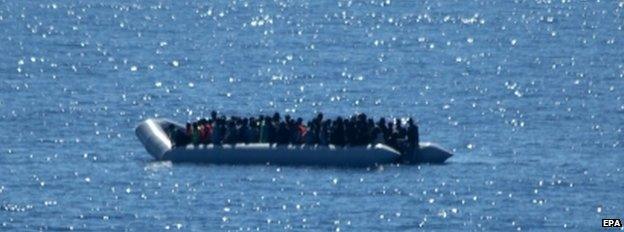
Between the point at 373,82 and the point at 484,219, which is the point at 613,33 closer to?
the point at 373,82

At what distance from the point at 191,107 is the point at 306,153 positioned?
82.5 feet

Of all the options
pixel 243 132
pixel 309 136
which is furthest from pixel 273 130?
pixel 309 136

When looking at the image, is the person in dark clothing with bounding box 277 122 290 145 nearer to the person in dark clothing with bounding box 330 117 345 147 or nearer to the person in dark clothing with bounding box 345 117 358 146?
the person in dark clothing with bounding box 330 117 345 147

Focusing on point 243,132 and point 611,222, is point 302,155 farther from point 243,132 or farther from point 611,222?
point 611,222

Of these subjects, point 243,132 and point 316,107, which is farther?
point 316,107

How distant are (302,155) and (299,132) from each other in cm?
61

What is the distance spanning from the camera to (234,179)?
247ft

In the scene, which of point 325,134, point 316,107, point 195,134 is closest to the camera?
point 325,134

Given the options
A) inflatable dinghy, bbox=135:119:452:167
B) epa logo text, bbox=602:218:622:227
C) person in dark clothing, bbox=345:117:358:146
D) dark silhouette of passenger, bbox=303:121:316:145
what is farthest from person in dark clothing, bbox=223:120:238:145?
epa logo text, bbox=602:218:622:227

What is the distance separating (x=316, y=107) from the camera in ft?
335

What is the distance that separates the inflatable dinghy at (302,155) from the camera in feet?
251

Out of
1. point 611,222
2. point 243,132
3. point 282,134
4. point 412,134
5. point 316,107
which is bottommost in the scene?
point 611,222

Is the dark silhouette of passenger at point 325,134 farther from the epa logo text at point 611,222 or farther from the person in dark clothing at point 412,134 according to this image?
the epa logo text at point 611,222

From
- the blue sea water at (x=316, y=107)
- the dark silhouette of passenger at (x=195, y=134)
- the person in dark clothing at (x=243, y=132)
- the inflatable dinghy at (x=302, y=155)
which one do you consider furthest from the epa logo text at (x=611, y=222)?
the dark silhouette of passenger at (x=195, y=134)
